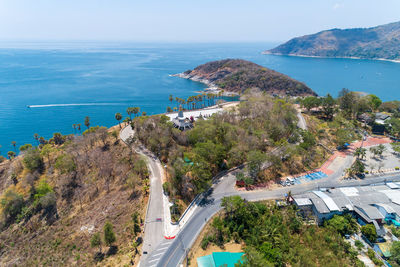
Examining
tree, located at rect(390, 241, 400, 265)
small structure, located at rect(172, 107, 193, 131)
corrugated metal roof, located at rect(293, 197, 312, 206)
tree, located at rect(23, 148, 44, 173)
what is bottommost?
tree, located at rect(23, 148, 44, 173)

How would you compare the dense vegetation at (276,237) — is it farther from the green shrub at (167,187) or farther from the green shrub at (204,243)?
the green shrub at (167,187)

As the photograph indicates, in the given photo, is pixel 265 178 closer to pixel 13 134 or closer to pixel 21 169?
pixel 21 169

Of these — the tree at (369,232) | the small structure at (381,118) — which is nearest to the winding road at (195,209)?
the tree at (369,232)

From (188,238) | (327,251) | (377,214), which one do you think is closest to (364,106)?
(377,214)

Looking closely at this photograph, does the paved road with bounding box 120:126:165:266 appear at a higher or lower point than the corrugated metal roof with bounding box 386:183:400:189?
lower

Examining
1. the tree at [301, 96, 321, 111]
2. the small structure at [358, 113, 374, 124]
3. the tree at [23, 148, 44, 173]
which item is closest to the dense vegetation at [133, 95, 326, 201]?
the tree at [301, 96, 321, 111]

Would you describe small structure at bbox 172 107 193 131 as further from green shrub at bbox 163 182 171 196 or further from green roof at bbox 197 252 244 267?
green roof at bbox 197 252 244 267

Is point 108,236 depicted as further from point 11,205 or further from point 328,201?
point 328,201
